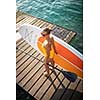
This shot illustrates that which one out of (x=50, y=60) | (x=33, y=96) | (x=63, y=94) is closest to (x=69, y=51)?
(x=50, y=60)

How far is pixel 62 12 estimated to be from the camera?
1.76 meters

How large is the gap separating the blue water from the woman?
5.7 inches

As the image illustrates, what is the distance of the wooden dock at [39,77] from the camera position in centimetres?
164

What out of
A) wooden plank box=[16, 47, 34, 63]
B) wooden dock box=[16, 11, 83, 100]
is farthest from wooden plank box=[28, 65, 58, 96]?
wooden plank box=[16, 47, 34, 63]

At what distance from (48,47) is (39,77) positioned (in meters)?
0.24

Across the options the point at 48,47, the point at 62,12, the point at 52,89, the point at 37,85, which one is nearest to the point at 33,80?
the point at 37,85

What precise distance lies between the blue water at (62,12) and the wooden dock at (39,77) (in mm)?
46

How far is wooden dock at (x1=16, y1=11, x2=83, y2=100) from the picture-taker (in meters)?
1.64

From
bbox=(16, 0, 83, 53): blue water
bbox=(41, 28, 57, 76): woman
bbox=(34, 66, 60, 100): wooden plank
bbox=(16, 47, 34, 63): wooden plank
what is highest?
bbox=(16, 0, 83, 53): blue water

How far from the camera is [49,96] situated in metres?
1.62

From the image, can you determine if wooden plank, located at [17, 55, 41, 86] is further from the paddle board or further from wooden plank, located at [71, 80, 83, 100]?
wooden plank, located at [71, 80, 83, 100]

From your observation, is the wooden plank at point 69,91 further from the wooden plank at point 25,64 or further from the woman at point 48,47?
the wooden plank at point 25,64

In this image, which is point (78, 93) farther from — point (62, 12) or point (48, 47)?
point (62, 12)
